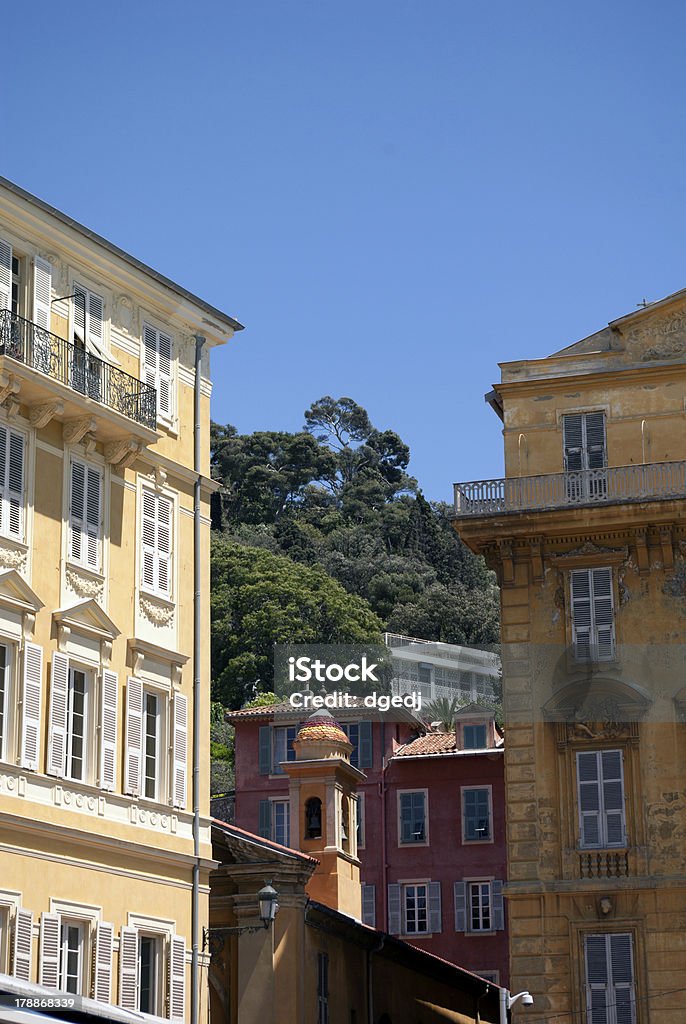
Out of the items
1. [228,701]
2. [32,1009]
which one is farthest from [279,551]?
[32,1009]

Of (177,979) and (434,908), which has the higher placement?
(434,908)

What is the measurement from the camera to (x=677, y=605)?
128ft

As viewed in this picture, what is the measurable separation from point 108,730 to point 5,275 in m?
8.02

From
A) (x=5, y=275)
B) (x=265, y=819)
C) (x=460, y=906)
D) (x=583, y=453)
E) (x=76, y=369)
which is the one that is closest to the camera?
(x=5, y=275)

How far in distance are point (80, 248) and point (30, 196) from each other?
174cm

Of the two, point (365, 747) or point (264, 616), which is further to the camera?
point (264, 616)

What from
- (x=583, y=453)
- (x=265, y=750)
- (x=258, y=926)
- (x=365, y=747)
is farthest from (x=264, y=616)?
(x=258, y=926)

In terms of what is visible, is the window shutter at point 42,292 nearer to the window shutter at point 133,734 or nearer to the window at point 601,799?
the window shutter at point 133,734

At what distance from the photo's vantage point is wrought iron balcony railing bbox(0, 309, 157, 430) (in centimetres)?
2934

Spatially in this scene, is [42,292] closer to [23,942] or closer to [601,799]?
[23,942]

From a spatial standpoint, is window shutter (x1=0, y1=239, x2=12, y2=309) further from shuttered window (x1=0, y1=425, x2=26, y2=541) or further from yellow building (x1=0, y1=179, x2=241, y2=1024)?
shuttered window (x1=0, y1=425, x2=26, y2=541)

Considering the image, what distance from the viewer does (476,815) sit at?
63.6m

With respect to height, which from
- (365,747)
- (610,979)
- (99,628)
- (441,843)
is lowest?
(610,979)

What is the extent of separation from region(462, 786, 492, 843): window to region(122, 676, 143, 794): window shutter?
3435cm
